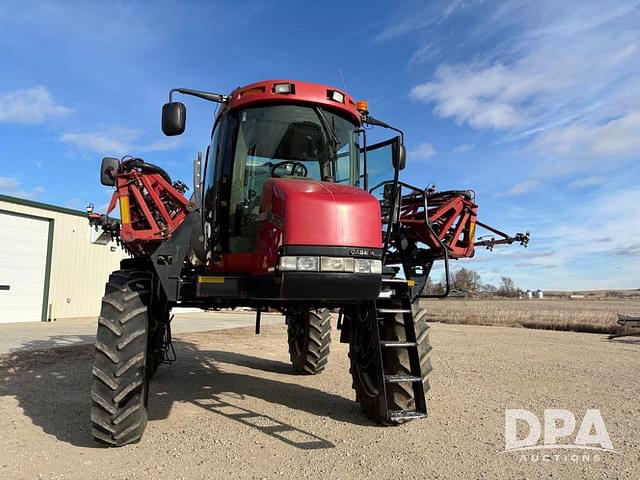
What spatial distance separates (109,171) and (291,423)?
3447 millimetres

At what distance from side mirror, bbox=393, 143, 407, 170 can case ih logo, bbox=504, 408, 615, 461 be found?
2.90m

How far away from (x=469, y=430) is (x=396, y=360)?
102cm

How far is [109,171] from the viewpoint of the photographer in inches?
216

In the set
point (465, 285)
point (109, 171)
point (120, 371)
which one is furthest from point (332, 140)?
point (465, 285)

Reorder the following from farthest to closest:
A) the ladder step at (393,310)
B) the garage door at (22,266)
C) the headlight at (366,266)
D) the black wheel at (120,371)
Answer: the garage door at (22,266)
the ladder step at (393,310)
the black wheel at (120,371)
the headlight at (366,266)

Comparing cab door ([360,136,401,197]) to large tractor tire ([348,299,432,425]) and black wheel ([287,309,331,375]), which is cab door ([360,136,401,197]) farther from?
black wheel ([287,309,331,375])

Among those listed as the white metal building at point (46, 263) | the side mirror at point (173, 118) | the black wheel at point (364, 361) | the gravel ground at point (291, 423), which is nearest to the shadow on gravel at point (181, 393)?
the gravel ground at point (291, 423)

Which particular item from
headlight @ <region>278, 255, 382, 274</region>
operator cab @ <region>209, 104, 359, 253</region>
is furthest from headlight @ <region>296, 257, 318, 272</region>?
operator cab @ <region>209, 104, 359, 253</region>

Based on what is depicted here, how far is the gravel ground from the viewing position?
3996mm

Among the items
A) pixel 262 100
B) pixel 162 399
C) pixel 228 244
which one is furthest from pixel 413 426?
pixel 262 100

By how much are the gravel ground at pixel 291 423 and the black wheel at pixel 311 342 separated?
0.82 ft

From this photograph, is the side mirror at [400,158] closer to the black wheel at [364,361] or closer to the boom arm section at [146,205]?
the black wheel at [364,361]

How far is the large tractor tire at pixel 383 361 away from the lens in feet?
17.2

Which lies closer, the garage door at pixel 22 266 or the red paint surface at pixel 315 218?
the red paint surface at pixel 315 218
